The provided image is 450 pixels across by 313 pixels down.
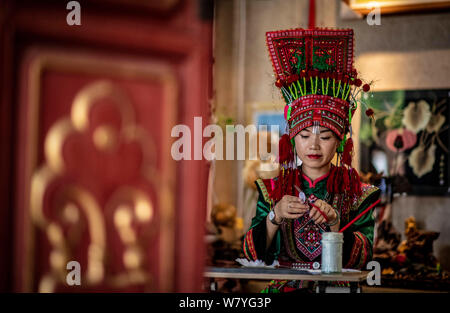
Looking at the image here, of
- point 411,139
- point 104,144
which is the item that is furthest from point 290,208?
point 411,139

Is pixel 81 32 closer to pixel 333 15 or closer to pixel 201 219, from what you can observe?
pixel 201 219

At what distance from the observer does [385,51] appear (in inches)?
166

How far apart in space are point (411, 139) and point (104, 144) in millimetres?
3786

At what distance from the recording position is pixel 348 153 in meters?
2.09

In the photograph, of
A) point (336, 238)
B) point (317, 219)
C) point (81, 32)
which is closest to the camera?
point (81, 32)

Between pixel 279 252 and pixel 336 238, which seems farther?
pixel 279 252

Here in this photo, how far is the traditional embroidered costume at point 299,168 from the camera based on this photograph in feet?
6.73

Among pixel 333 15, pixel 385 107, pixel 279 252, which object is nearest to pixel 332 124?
pixel 279 252

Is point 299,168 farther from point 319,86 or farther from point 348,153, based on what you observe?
point 319,86

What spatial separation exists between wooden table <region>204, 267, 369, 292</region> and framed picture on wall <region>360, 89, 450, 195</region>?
2343 mm

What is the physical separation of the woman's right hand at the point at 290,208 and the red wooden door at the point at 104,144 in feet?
4.41

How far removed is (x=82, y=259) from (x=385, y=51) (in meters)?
3.95

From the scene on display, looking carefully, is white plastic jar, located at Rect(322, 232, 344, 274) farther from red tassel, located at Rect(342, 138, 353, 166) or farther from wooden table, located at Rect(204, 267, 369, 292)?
red tassel, located at Rect(342, 138, 353, 166)

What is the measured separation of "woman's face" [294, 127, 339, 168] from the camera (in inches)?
81.1
